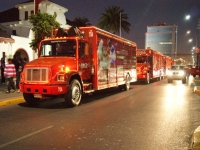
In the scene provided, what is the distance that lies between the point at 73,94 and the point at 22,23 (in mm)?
35460

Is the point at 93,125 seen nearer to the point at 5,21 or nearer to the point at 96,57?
the point at 96,57

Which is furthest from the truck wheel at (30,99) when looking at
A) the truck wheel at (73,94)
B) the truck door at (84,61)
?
the truck door at (84,61)

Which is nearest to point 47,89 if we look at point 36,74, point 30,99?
point 36,74

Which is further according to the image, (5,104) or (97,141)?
(5,104)

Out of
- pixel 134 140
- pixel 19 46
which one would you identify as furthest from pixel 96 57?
pixel 19 46

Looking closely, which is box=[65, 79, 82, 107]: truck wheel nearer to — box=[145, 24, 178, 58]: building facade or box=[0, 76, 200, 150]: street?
box=[0, 76, 200, 150]: street

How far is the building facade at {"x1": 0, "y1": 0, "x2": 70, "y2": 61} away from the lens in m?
31.0

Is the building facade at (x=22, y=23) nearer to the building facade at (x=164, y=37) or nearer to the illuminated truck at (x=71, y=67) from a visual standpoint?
the illuminated truck at (x=71, y=67)

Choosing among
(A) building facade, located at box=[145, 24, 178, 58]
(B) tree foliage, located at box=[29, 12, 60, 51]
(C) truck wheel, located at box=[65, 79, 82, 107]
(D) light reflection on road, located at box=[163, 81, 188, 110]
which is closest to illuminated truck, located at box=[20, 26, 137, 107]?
(C) truck wheel, located at box=[65, 79, 82, 107]

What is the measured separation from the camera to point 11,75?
1327cm

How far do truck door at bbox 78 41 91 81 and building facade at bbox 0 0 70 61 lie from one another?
64.4 feet

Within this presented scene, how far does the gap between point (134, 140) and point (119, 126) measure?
4.26ft

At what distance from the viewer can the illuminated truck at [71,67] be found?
31.2 ft

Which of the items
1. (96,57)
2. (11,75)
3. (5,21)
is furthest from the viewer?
(5,21)
